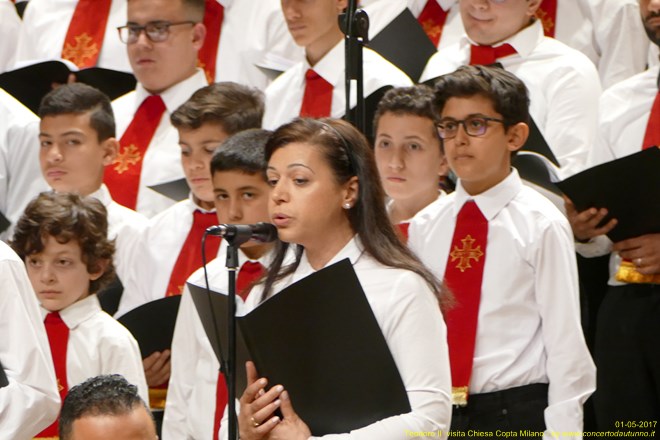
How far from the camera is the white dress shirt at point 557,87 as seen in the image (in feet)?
16.9

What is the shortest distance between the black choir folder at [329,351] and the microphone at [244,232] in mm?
205

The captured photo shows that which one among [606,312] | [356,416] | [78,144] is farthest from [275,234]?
[78,144]

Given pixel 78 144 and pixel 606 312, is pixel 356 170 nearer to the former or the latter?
pixel 606 312

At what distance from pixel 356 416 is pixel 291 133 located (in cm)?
79

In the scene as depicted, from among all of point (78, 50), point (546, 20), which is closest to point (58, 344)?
point (78, 50)

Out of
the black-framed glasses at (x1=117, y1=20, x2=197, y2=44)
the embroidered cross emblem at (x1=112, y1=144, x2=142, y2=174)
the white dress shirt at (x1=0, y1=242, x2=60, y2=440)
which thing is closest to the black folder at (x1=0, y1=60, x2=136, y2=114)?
the black-framed glasses at (x1=117, y1=20, x2=197, y2=44)

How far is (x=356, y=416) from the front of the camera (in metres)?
3.21

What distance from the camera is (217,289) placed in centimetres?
416

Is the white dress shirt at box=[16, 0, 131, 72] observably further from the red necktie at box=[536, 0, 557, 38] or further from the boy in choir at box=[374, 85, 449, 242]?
the boy in choir at box=[374, 85, 449, 242]

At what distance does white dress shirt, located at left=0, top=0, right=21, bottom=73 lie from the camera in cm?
693

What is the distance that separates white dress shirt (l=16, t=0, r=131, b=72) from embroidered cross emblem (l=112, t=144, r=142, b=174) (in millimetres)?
827

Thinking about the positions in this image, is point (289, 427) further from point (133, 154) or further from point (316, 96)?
point (133, 154)

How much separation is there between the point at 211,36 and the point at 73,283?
2251mm

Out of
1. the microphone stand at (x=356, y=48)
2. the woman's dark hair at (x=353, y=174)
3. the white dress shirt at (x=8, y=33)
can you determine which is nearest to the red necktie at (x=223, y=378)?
the woman's dark hair at (x=353, y=174)
